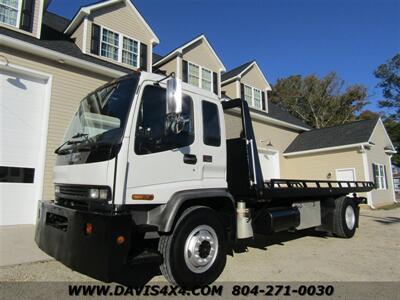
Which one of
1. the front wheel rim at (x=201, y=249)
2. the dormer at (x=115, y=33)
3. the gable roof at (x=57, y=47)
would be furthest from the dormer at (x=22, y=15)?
the front wheel rim at (x=201, y=249)

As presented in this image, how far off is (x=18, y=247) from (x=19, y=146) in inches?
144

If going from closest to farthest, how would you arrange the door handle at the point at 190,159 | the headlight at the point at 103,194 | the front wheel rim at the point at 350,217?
1. the headlight at the point at 103,194
2. the door handle at the point at 190,159
3. the front wheel rim at the point at 350,217

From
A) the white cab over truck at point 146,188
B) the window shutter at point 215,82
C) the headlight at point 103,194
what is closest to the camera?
the white cab over truck at point 146,188

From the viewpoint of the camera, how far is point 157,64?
1496 cm

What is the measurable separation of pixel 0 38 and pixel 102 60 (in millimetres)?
3479

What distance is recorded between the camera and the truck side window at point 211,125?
16.0 ft

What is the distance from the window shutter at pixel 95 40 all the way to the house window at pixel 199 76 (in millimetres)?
4737

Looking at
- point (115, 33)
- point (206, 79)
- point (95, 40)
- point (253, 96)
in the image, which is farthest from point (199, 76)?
point (95, 40)

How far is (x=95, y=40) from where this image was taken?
11641mm

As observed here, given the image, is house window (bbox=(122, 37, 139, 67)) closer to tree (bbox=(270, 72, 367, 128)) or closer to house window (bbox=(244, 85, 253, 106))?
house window (bbox=(244, 85, 253, 106))

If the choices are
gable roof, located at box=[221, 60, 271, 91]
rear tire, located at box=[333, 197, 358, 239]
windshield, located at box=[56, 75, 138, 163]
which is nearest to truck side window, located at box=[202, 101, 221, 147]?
windshield, located at box=[56, 75, 138, 163]

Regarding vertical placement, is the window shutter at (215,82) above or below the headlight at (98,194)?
above

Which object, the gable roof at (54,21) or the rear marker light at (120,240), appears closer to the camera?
the rear marker light at (120,240)

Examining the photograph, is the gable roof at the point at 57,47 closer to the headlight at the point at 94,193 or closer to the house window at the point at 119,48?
the house window at the point at 119,48
